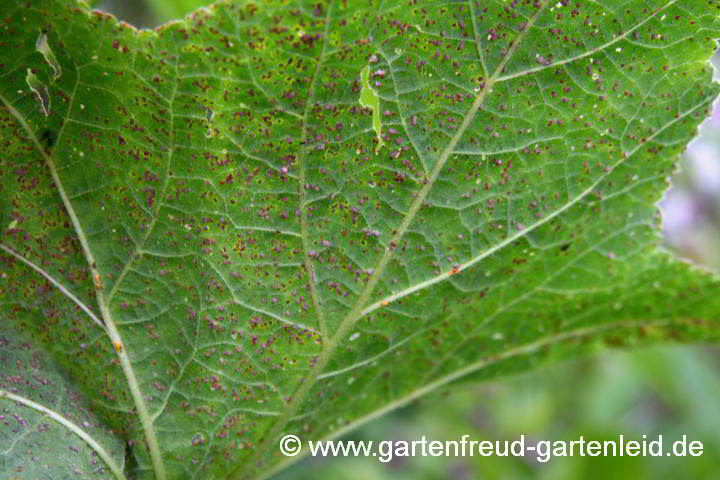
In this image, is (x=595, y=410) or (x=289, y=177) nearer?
(x=289, y=177)

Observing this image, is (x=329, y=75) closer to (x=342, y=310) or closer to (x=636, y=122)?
(x=342, y=310)

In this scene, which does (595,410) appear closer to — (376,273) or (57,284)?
(376,273)

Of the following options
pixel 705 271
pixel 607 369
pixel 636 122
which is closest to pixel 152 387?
pixel 636 122

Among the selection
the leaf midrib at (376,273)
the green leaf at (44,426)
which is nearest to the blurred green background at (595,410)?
the leaf midrib at (376,273)

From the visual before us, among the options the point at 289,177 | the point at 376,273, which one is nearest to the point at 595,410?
the point at 376,273

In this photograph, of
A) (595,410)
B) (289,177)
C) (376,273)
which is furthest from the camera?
(595,410)
